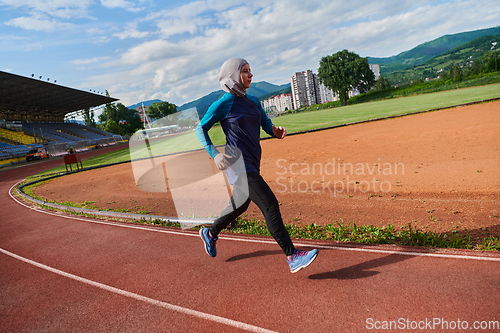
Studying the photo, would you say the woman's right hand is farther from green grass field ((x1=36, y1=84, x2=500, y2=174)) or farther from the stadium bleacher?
the stadium bleacher

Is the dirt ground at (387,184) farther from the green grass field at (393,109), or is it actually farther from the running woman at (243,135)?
the green grass field at (393,109)

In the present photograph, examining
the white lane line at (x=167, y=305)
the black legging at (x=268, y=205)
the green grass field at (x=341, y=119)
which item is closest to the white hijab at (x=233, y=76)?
the black legging at (x=268, y=205)

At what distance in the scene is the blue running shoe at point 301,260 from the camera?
317 centimetres

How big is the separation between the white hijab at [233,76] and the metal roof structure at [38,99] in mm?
47483

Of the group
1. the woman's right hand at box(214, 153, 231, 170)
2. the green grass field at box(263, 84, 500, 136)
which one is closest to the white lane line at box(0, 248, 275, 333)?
the woman's right hand at box(214, 153, 231, 170)

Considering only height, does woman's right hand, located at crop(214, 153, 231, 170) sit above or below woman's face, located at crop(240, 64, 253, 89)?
below

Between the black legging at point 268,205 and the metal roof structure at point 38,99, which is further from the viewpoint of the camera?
the metal roof structure at point 38,99

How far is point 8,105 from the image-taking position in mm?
Result: 48344

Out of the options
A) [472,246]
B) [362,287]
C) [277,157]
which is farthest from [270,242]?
[277,157]

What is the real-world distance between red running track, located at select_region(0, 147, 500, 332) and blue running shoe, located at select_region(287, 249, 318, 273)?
0.18 m

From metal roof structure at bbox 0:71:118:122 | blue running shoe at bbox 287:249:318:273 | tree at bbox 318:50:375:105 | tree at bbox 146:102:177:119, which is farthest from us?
tree at bbox 146:102:177:119

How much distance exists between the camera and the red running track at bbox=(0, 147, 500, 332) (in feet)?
8.36

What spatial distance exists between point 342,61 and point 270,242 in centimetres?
9043

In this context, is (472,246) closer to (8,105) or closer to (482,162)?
(482,162)
